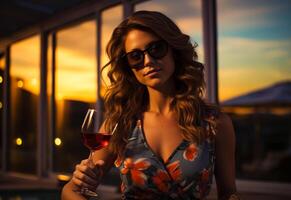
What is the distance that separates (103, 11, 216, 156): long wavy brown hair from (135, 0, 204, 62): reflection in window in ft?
10.5

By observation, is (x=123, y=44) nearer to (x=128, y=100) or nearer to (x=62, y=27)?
(x=128, y=100)

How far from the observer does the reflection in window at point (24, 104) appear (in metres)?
7.02

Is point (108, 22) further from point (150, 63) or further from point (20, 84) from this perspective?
point (150, 63)

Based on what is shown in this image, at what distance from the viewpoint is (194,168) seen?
1.13m

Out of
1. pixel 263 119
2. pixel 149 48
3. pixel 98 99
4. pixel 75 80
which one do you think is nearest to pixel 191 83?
pixel 149 48

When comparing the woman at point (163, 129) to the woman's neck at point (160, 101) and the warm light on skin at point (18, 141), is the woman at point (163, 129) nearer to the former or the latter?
the woman's neck at point (160, 101)

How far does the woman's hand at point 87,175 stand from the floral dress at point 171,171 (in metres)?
0.11

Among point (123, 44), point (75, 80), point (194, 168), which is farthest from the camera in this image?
point (75, 80)

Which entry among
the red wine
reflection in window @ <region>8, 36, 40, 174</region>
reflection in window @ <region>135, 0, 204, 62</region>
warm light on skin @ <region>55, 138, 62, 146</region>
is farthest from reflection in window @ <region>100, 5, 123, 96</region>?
the red wine

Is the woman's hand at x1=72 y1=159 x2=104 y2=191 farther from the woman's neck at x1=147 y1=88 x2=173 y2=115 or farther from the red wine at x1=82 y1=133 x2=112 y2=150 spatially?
the woman's neck at x1=147 y1=88 x2=173 y2=115

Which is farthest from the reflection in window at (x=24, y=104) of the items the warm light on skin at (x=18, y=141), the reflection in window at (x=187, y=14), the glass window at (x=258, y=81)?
the glass window at (x=258, y=81)

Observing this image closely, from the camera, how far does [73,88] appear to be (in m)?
6.38

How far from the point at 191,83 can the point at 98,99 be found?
4.34 meters

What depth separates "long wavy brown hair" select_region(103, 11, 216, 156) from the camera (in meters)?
1.19
